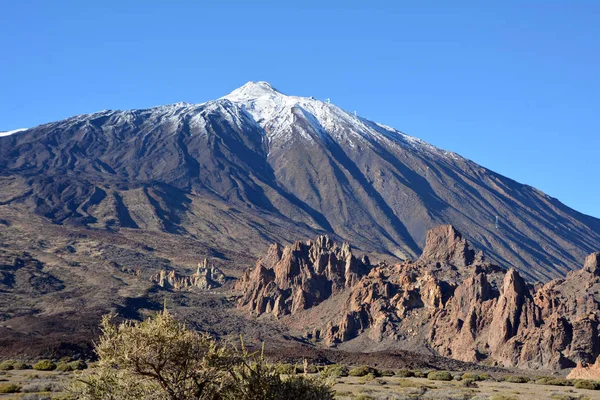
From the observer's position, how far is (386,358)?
7719 cm

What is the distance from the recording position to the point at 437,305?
96312mm

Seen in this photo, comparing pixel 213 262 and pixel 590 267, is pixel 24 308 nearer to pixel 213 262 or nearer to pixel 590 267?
pixel 213 262

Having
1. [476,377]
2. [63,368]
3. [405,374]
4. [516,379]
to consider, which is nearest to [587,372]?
[516,379]

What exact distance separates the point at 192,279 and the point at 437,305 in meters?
67.0

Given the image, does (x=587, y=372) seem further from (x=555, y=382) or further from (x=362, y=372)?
(x=362, y=372)

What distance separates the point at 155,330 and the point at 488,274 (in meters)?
93.8

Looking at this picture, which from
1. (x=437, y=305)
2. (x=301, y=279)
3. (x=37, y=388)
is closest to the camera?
(x=37, y=388)

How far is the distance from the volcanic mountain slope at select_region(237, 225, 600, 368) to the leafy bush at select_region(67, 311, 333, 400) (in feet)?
206

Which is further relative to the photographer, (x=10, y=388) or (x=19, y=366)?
(x=19, y=366)

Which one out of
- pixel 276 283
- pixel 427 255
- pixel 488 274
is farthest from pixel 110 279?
pixel 488 274

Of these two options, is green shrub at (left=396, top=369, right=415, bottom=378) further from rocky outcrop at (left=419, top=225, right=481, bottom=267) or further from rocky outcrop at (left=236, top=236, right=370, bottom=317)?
rocky outcrop at (left=419, top=225, right=481, bottom=267)

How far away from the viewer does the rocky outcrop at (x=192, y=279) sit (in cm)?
14575

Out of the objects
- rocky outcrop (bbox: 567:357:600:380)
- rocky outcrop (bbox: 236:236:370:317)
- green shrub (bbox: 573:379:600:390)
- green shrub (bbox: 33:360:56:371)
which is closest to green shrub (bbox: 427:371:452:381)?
green shrub (bbox: 573:379:600:390)

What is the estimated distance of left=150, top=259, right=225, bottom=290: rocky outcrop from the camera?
146 m
